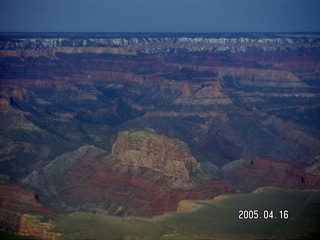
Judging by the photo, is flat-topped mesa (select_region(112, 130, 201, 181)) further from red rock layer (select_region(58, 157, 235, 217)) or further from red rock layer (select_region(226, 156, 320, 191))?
red rock layer (select_region(226, 156, 320, 191))

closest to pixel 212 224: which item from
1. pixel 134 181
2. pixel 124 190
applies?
pixel 124 190

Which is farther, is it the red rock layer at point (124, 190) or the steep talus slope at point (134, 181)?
the steep talus slope at point (134, 181)

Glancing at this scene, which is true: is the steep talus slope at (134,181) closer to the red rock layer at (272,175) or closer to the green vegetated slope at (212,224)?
the red rock layer at (272,175)

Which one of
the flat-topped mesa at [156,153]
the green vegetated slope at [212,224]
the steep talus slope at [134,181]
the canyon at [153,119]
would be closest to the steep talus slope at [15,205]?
the canyon at [153,119]

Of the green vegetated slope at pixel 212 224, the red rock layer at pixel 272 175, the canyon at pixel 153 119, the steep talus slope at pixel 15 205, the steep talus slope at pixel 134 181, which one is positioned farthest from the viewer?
the red rock layer at pixel 272 175

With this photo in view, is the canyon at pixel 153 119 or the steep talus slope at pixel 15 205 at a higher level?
the canyon at pixel 153 119

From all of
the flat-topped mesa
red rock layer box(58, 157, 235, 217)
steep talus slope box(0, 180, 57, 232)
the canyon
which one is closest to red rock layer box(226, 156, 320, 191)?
Answer: the canyon

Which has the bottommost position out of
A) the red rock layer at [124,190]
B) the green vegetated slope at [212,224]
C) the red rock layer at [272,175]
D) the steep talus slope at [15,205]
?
the green vegetated slope at [212,224]

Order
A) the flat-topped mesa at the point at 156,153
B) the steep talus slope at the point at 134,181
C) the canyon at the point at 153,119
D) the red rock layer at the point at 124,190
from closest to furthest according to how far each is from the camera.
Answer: the red rock layer at the point at 124,190
the steep talus slope at the point at 134,181
the flat-topped mesa at the point at 156,153
the canyon at the point at 153,119
